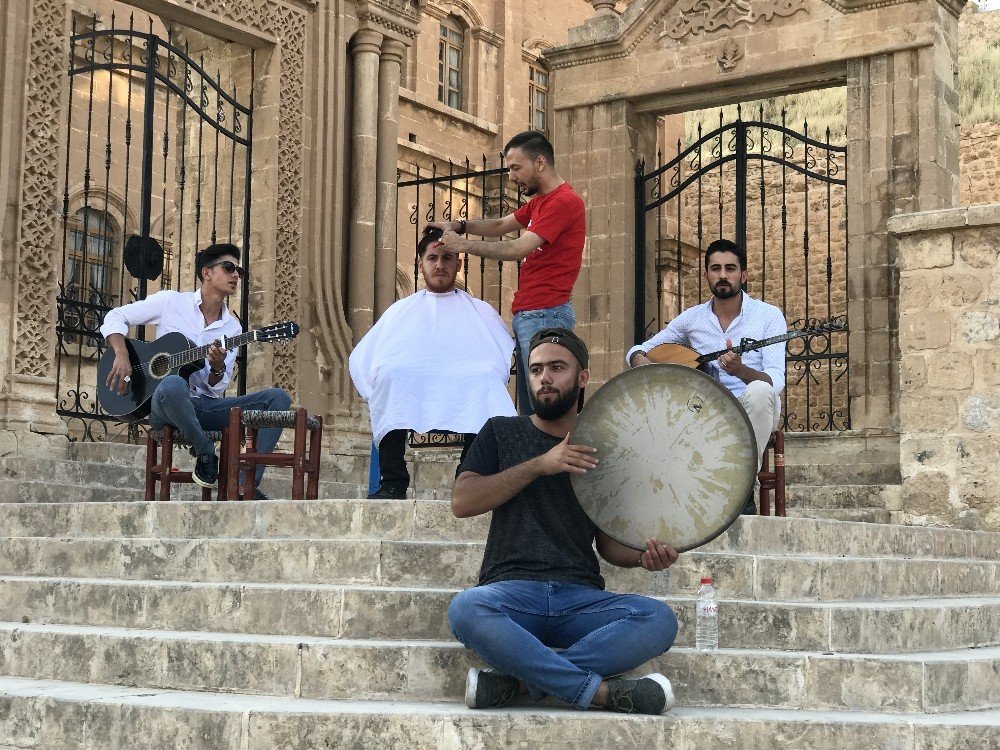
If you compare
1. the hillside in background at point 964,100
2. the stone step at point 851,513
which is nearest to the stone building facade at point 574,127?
the stone step at point 851,513

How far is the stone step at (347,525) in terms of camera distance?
6.15m

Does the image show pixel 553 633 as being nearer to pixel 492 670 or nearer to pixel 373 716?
pixel 492 670

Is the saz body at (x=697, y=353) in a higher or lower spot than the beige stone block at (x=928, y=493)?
higher

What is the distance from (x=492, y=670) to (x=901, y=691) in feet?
4.78

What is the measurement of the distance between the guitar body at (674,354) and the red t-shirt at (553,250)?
884 mm

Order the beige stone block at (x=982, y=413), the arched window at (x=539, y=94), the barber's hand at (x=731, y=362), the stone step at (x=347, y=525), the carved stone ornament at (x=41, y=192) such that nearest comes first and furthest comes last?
the stone step at (x=347, y=525) < the barber's hand at (x=731, y=362) < the beige stone block at (x=982, y=413) < the carved stone ornament at (x=41, y=192) < the arched window at (x=539, y=94)

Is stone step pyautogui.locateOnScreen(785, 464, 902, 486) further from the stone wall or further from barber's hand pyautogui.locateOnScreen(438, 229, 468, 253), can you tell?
barber's hand pyautogui.locateOnScreen(438, 229, 468, 253)

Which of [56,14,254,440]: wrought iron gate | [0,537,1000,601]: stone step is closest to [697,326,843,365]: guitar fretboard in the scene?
[0,537,1000,601]: stone step

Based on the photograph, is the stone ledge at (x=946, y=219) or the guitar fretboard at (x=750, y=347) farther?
the stone ledge at (x=946, y=219)

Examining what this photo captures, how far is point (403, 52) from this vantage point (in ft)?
43.8

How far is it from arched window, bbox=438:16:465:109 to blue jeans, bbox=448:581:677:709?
801 inches

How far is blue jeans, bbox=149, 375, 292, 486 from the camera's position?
7.69 meters

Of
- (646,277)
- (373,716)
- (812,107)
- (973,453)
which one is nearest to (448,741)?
(373,716)

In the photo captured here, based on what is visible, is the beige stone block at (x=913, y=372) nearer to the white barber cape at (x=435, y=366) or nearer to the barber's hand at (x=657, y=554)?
the white barber cape at (x=435, y=366)
